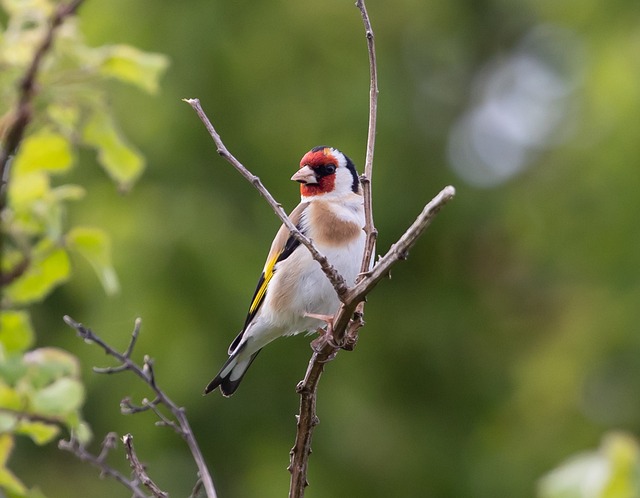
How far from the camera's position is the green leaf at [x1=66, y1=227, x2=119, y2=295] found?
8.31 feet

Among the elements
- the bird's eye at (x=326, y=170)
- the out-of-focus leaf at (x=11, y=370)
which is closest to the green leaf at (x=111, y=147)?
the out-of-focus leaf at (x=11, y=370)

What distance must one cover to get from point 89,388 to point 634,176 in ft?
13.2

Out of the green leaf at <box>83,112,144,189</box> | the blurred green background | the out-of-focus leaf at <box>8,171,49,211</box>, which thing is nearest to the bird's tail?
the green leaf at <box>83,112,144,189</box>

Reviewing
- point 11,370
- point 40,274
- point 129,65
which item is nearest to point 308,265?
point 129,65

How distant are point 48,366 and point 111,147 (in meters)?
0.67

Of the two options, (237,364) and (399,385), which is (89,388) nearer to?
(399,385)

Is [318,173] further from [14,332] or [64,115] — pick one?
[14,332]

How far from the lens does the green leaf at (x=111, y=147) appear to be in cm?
263

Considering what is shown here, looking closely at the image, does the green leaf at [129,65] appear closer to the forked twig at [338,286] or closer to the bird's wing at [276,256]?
the forked twig at [338,286]

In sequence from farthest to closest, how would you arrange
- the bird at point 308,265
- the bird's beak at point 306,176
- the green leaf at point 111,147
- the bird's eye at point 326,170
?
the bird's eye at point 326,170 < the bird's beak at point 306,176 < the bird at point 308,265 < the green leaf at point 111,147

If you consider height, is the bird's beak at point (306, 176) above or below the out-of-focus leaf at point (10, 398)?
Answer: above

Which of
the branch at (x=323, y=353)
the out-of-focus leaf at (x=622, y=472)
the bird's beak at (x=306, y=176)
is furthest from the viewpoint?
the bird's beak at (x=306, y=176)

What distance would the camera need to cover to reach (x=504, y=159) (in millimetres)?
8172

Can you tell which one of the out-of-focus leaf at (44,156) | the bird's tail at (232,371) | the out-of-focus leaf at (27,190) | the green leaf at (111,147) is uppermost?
the bird's tail at (232,371)
